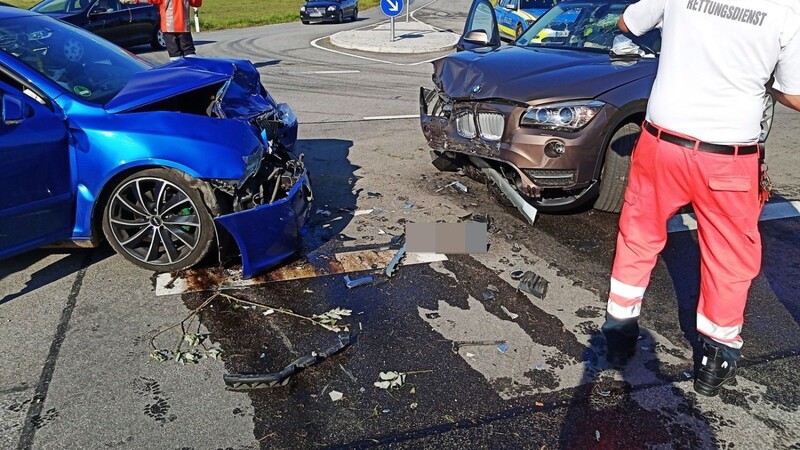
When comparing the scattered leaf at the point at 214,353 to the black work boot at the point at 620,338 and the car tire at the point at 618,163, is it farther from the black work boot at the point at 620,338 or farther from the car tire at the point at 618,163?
the car tire at the point at 618,163

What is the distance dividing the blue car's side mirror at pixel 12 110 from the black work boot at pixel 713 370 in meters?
3.75

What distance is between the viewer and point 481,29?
6285mm

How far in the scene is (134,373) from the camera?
310 cm

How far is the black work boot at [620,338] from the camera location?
312 cm

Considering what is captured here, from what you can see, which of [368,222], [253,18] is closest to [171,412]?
[368,222]

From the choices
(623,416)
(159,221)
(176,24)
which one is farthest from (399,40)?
(623,416)

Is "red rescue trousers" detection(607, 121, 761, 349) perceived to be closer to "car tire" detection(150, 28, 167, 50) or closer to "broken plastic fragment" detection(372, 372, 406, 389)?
"broken plastic fragment" detection(372, 372, 406, 389)

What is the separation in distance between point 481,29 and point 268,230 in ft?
11.4

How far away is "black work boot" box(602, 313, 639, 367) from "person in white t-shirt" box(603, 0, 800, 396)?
0.21m

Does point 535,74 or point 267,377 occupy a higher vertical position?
point 535,74

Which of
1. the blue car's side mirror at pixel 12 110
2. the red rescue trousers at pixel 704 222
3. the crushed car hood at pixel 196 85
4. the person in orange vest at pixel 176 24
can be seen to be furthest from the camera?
the person in orange vest at pixel 176 24

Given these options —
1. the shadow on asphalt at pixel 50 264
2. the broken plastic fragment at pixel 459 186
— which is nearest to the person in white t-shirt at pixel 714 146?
the broken plastic fragment at pixel 459 186

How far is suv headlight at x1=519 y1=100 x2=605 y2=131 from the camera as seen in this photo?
4.39 meters

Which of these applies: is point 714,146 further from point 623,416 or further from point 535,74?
point 535,74
